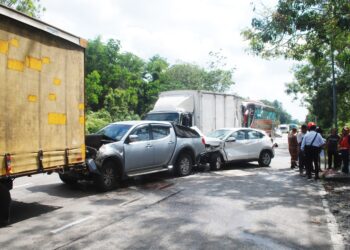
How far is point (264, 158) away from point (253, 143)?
96cm

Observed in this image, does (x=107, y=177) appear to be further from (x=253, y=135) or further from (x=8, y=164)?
(x=253, y=135)

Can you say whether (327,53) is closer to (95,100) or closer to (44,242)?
(44,242)

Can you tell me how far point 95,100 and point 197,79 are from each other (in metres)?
22.4

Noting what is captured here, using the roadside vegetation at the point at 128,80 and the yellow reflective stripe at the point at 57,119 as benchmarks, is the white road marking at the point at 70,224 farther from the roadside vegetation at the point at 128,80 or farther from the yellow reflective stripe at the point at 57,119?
the roadside vegetation at the point at 128,80

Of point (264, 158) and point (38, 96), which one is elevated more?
point (38, 96)

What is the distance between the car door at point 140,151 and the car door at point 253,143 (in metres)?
5.69

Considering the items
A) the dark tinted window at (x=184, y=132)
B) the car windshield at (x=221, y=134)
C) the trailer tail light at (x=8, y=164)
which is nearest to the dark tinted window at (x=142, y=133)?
the dark tinted window at (x=184, y=132)

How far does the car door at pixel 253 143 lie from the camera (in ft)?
51.3

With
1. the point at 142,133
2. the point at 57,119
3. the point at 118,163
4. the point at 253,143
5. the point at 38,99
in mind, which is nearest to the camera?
the point at 38,99

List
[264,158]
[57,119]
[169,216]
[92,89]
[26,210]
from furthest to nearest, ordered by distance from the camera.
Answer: [92,89] → [264,158] → [26,210] → [57,119] → [169,216]

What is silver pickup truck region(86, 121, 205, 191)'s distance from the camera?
31.8 ft

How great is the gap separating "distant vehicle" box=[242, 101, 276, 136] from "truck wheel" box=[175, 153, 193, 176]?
12075mm

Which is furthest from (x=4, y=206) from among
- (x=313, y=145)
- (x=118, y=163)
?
(x=313, y=145)

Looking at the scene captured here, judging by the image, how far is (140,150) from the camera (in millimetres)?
10719
